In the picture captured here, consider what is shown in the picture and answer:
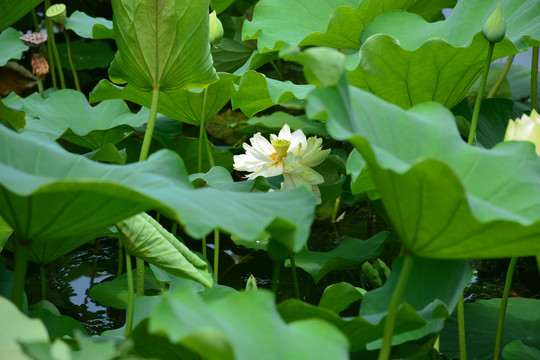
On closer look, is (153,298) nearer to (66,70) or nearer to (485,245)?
(485,245)

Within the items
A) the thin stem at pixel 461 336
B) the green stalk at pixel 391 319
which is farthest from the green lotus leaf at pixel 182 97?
the green stalk at pixel 391 319

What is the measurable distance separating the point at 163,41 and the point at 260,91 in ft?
0.88

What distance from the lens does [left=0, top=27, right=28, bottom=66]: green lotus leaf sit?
5.68 feet

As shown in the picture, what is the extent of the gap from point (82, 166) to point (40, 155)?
0.04 metres

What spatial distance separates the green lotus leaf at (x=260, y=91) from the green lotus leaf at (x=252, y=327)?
25.2 inches

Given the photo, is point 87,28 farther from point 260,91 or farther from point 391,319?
point 391,319

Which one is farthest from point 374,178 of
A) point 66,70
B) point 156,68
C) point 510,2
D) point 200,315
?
point 66,70

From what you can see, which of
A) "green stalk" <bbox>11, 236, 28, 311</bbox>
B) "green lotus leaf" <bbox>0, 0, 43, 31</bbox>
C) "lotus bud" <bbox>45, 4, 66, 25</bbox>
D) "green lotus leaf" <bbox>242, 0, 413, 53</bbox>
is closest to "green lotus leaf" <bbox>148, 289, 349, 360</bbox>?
"green stalk" <bbox>11, 236, 28, 311</bbox>

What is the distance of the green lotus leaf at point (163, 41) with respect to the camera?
1.01m

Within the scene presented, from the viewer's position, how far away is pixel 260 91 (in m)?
1.24

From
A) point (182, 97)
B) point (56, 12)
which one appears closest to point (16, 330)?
point (182, 97)

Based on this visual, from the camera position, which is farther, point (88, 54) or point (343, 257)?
point (88, 54)

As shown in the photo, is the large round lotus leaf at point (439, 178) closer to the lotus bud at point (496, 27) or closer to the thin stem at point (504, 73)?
the lotus bud at point (496, 27)

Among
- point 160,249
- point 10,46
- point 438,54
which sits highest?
point 438,54
